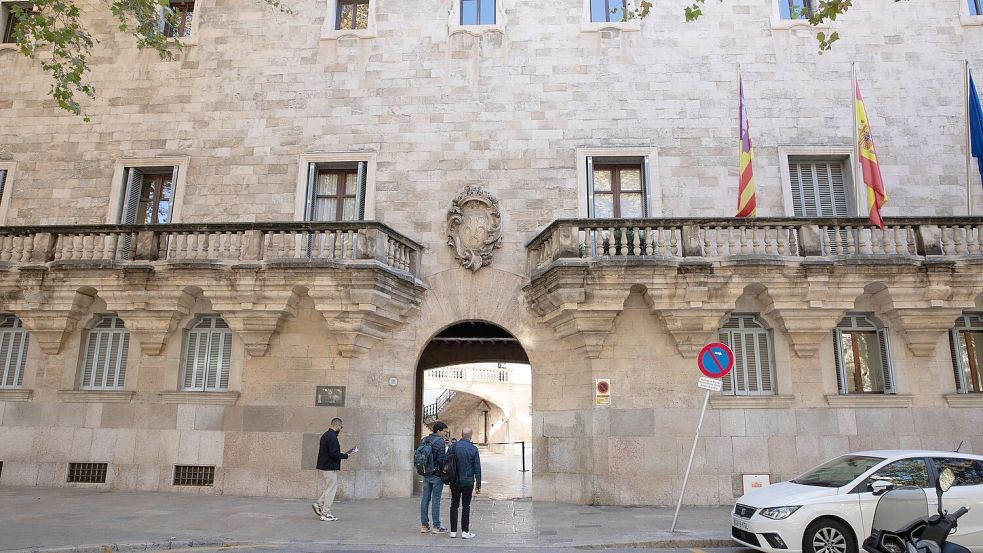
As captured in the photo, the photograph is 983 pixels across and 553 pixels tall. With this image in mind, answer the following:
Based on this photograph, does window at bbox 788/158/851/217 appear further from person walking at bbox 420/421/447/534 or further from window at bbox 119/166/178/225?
window at bbox 119/166/178/225

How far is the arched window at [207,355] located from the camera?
1390 centimetres

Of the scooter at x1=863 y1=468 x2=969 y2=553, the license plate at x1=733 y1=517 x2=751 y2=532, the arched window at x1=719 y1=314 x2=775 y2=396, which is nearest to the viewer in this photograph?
the scooter at x1=863 y1=468 x2=969 y2=553

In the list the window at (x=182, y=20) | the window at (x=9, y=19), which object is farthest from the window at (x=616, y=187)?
the window at (x=9, y=19)

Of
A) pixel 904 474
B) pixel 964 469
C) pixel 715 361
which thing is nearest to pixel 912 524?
pixel 904 474

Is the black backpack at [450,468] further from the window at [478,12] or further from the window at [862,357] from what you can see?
the window at [478,12]

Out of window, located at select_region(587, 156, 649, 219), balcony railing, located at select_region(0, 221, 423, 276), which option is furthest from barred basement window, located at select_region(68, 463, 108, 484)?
window, located at select_region(587, 156, 649, 219)

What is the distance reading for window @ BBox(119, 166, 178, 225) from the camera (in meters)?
15.4

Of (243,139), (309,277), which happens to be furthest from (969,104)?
(243,139)

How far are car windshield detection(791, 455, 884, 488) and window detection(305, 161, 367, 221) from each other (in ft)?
35.0

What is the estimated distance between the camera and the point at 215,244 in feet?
43.6

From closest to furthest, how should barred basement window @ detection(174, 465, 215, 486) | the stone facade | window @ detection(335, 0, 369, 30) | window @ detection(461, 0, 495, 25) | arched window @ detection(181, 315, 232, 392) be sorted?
the stone facade
barred basement window @ detection(174, 465, 215, 486)
arched window @ detection(181, 315, 232, 392)
window @ detection(461, 0, 495, 25)
window @ detection(335, 0, 369, 30)

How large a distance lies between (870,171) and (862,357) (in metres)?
3.92

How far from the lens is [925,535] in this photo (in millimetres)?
4902

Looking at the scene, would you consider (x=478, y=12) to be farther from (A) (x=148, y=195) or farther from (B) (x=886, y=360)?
(B) (x=886, y=360)
